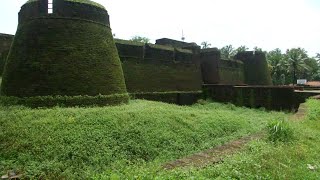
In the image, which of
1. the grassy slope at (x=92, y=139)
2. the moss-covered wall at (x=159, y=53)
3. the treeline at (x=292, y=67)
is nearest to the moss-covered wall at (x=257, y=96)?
the moss-covered wall at (x=159, y=53)

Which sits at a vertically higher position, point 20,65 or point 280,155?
point 20,65

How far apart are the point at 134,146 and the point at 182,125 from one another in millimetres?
2056

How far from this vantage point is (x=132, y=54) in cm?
1274

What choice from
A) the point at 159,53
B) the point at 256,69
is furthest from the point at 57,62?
the point at 256,69

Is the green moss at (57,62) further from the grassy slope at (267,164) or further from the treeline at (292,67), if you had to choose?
the treeline at (292,67)

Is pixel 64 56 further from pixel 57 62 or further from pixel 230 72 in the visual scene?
pixel 230 72

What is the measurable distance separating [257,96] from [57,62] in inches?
367

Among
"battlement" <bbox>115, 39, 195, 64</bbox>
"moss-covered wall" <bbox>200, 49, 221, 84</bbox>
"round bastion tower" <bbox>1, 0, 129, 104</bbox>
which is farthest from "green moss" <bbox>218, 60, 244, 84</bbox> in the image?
"round bastion tower" <bbox>1, 0, 129, 104</bbox>

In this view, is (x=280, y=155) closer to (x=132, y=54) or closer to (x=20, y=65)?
(x=20, y=65)

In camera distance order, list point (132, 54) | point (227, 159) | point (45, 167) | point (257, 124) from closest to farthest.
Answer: point (227, 159) < point (45, 167) < point (257, 124) < point (132, 54)

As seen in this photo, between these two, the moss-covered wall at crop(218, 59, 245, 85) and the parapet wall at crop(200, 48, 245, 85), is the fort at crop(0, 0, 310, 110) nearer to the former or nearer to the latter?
the parapet wall at crop(200, 48, 245, 85)

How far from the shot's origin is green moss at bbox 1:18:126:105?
27.3ft

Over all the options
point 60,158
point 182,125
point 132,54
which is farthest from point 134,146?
point 132,54

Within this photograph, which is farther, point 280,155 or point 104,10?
point 104,10
